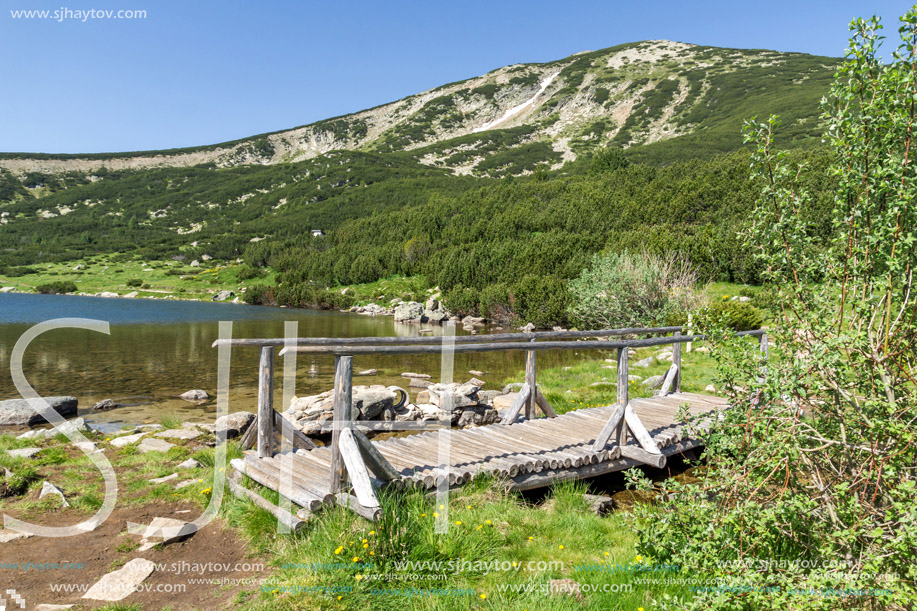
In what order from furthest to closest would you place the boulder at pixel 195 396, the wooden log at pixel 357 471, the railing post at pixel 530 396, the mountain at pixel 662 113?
the mountain at pixel 662 113
the boulder at pixel 195 396
the railing post at pixel 530 396
the wooden log at pixel 357 471

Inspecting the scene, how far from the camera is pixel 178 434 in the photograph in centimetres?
1070

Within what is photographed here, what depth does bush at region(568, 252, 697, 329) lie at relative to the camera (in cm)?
2539

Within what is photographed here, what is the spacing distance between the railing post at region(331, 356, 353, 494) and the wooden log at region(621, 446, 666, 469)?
4496mm

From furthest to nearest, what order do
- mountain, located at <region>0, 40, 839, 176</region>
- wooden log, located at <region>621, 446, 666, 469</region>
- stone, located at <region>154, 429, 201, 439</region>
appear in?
1. mountain, located at <region>0, 40, 839, 176</region>
2. stone, located at <region>154, 429, 201, 439</region>
3. wooden log, located at <region>621, 446, 666, 469</region>

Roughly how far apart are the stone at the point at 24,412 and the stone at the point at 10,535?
26.3ft

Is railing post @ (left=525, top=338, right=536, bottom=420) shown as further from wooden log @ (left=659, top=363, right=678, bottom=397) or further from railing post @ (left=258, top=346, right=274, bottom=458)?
railing post @ (left=258, top=346, right=274, bottom=458)

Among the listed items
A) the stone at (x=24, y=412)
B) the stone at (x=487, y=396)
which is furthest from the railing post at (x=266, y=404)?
the stone at (x=24, y=412)

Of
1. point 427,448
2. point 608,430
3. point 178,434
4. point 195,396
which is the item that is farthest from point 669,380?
point 195,396

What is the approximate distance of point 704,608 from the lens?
3.53 metres

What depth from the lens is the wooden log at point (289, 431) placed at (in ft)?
22.5

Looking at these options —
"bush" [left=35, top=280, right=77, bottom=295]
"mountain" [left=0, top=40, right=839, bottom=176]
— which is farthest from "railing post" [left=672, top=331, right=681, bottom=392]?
"bush" [left=35, top=280, right=77, bottom=295]

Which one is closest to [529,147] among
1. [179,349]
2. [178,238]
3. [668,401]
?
[178,238]

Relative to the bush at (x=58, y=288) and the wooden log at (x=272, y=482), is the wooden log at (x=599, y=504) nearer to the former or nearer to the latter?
the wooden log at (x=272, y=482)

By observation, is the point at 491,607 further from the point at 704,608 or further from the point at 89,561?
the point at 89,561
